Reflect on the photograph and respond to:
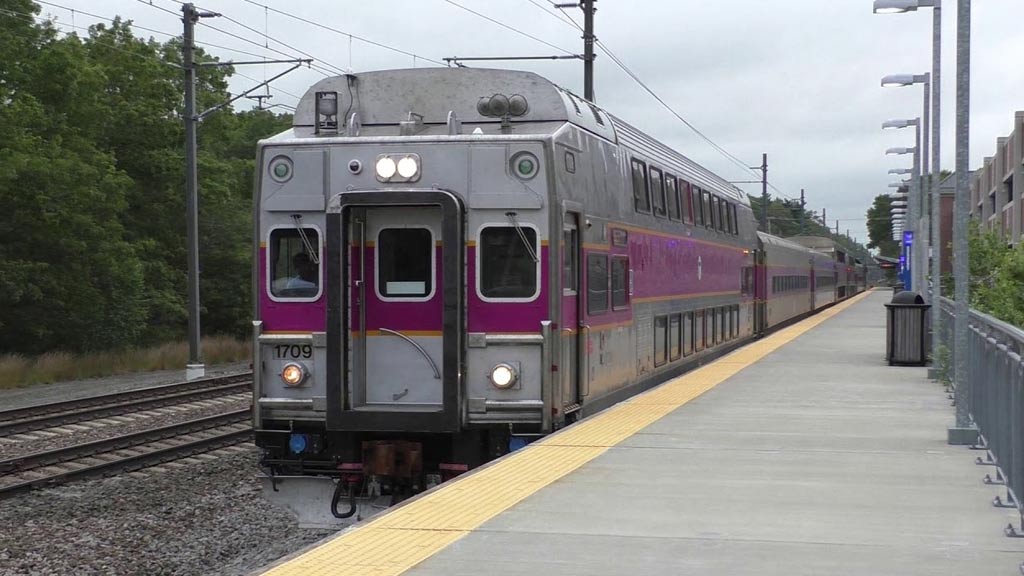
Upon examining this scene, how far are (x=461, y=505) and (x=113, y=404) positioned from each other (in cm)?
1404

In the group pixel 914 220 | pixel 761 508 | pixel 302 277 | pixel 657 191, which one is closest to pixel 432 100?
pixel 302 277

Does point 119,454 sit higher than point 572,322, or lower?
lower

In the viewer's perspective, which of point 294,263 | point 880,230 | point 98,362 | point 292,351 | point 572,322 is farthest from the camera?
point 880,230

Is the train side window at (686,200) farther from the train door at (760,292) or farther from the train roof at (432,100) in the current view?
the train door at (760,292)

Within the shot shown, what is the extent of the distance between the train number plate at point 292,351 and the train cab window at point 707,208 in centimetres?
1063

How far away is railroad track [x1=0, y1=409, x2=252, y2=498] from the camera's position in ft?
43.9

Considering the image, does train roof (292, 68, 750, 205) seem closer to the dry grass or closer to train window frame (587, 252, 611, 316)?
train window frame (587, 252, 611, 316)

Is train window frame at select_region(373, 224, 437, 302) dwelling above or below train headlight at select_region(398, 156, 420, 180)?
below

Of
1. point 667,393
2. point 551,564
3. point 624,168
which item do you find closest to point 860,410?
point 667,393

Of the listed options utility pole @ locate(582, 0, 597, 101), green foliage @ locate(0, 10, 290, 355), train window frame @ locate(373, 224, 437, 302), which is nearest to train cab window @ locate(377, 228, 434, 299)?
train window frame @ locate(373, 224, 437, 302)

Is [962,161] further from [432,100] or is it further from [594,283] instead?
[432,100]

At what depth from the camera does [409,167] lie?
10.5 m

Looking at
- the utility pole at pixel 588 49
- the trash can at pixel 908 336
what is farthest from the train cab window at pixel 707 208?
the utility pole at pixel 588 49

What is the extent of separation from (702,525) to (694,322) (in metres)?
12.3
